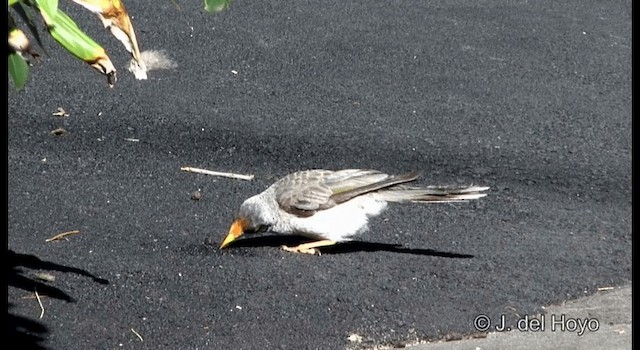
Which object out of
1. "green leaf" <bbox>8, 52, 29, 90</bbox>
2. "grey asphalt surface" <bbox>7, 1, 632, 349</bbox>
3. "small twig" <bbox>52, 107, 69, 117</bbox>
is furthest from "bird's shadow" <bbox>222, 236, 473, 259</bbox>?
"green leaf" <bbox>8, 52, 29, 90</bbox>

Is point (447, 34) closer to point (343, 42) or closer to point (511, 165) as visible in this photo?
point (343, 42)

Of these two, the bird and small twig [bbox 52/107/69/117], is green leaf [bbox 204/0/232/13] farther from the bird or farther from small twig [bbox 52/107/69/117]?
small twig [bbox 52/107/69/117]

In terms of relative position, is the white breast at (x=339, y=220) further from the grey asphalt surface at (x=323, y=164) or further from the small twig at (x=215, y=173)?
the small twig at (x=215, y=173)

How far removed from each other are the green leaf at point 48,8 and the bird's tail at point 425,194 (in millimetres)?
4504

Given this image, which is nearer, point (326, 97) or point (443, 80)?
point (326, 97)

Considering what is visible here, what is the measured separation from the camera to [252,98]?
858 centimetres

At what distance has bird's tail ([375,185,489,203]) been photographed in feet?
22.9

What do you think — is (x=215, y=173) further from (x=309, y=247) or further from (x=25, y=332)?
(x=25, y=332)

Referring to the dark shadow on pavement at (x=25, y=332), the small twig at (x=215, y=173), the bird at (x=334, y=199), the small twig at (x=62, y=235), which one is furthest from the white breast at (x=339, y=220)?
the dark shadow on pavement at (x=25, y=332)

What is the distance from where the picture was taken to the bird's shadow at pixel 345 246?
6.80 m

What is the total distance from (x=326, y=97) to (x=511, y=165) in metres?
1.79

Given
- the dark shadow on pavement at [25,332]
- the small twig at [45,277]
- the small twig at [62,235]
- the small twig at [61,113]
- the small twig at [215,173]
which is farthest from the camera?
the small twig at [61,113]

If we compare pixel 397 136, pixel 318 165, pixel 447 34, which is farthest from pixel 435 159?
pixel 447 34
